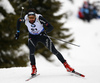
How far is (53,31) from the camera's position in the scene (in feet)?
40.2

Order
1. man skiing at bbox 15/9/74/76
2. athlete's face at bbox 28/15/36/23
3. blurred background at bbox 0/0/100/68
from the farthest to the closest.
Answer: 1. blurred background at bbox 0/0/100/68
2. man skiing at bbox 15/9/74/76
3. athlete's face at bbox 28/15/36/23

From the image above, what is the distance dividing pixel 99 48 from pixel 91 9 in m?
9.20

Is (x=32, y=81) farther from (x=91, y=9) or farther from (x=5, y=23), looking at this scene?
(x=91, y=9)

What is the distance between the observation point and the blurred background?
7.70 m

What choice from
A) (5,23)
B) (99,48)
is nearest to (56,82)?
(5,23)

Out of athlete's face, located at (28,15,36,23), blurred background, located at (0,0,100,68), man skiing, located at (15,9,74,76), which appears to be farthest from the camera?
blurred background, located at (0,0,100,68)

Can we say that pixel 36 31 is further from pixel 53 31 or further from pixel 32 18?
pixel 53 31

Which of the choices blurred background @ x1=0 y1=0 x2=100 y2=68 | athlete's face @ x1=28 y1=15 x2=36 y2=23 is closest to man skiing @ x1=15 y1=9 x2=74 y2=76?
athlete's face @ x1=28 y1=15 x2=36 y2=23

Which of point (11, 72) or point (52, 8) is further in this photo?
point (52, 8)

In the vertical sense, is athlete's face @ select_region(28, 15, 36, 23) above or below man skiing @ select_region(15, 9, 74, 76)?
above

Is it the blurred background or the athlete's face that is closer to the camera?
the athlete's face

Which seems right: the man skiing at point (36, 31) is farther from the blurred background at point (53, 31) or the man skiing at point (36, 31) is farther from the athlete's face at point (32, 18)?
the blurred background at point (53, 31)

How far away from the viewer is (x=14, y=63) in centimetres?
891

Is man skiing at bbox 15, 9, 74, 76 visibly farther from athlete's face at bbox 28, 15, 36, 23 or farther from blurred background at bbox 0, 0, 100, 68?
blurred background at bbox 0, 0, 100, 68
